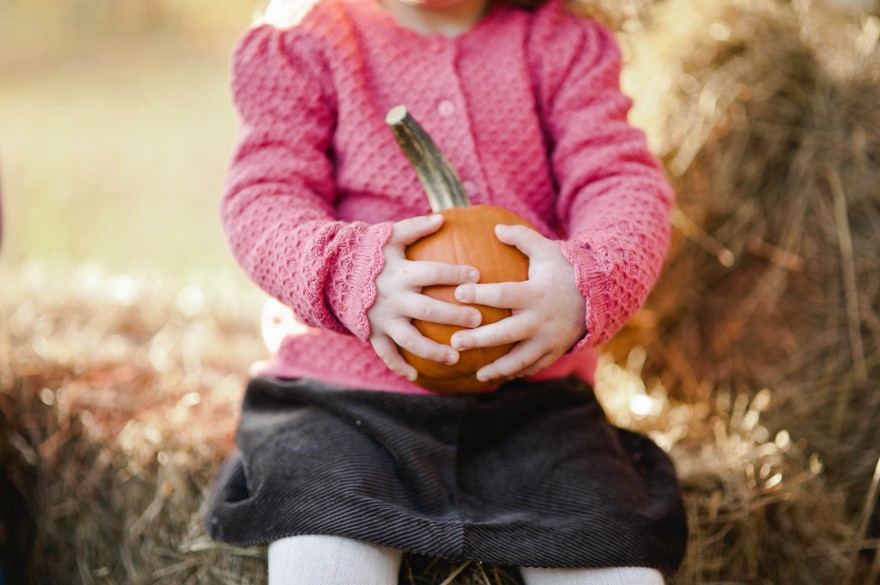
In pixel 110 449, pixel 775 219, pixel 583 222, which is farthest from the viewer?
pixel 775 219

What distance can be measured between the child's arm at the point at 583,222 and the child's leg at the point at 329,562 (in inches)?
13.1

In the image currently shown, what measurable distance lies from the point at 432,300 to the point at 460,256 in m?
0.09

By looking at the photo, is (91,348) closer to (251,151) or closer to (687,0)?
(251,151)

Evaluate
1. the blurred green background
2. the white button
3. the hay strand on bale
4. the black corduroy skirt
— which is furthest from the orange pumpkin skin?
the blurred green background

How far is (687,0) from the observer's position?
2.21 metres

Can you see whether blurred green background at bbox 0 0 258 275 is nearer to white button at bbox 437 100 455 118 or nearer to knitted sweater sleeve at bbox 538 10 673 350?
white button at bbox 437 100 455 118

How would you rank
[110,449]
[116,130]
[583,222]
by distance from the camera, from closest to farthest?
[583,222], [110,449], [116,130]

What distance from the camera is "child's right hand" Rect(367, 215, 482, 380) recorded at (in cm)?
117

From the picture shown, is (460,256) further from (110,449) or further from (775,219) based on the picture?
(775,219)

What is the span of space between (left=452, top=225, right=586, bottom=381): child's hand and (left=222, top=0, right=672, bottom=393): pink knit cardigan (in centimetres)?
7

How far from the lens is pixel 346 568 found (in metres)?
1.15

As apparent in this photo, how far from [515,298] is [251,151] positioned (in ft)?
1.93

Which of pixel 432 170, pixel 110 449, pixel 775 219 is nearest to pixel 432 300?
pixel 432 170

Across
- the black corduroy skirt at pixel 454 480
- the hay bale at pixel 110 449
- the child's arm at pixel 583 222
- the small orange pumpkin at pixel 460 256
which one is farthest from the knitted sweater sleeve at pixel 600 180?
the hay bale at pixel 110 449
